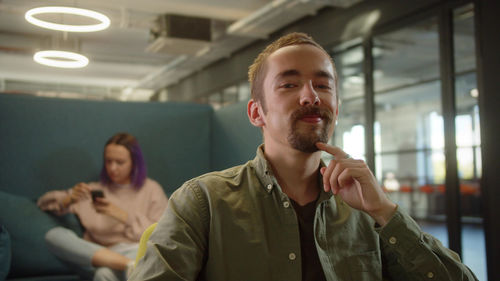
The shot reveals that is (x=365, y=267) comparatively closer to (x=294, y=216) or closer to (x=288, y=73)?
(x=294, y=216)

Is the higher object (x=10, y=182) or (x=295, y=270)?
(x=10, y=182)

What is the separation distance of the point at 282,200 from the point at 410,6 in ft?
14.9

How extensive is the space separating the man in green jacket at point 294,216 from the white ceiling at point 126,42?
2.26 metres

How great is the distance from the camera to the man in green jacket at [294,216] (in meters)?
1.20

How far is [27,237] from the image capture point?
293 cm

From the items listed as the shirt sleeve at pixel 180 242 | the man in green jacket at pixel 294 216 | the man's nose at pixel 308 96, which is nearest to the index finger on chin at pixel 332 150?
the man in green jacket at pixel 294 216

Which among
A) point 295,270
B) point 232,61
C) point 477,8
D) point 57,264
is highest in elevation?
point 232,61

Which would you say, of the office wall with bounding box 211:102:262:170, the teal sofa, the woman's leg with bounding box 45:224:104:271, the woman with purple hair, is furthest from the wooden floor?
the woman's leg with bounding box 45:224:104:271

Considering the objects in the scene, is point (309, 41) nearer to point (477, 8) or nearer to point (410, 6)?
point (477, 8)

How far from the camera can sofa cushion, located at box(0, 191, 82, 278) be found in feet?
9.47

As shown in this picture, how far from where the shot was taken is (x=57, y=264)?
2955mm

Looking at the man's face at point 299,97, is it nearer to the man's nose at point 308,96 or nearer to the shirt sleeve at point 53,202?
the man's nose at point 308,96

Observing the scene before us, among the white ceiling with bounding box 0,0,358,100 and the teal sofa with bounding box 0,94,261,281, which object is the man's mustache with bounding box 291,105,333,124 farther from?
the white ceiling with bounding box 0,0,358,100

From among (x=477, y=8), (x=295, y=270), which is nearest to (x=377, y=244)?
(x=295, y=270)
